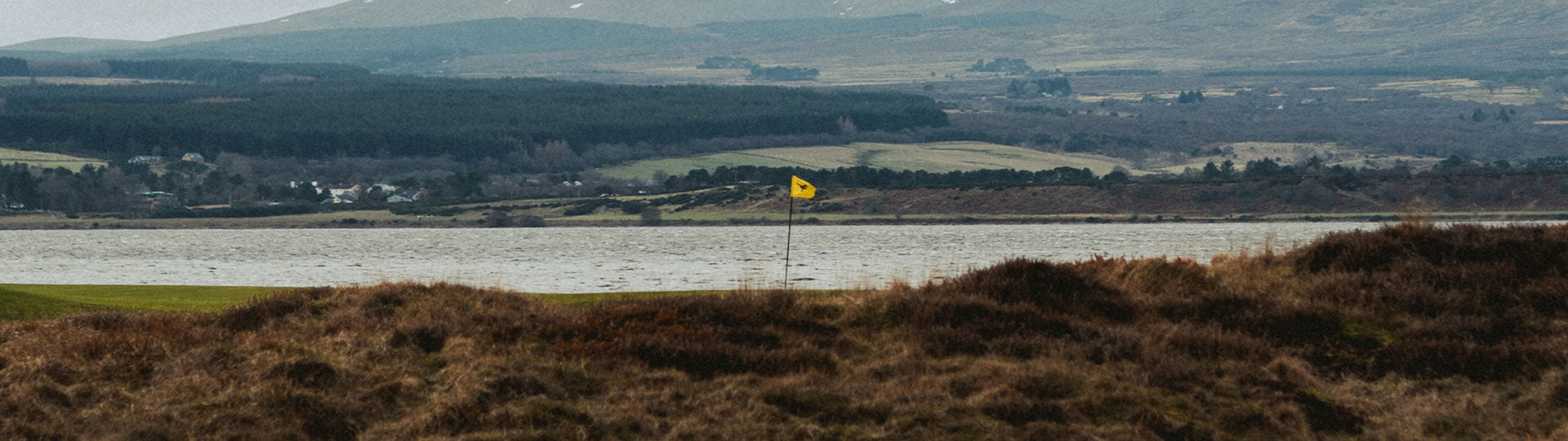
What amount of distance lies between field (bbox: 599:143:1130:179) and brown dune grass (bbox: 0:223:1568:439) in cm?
10553

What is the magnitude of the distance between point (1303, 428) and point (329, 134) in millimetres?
144225

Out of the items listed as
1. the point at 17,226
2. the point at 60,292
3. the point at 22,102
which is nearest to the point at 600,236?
the point at 17,226

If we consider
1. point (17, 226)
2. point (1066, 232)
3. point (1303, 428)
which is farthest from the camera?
point (17, 226)

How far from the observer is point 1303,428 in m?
14.2

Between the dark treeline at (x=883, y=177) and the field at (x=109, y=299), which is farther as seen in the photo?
the dark treeline at (x=883, y=177)

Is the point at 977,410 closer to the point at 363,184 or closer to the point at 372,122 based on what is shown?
the point at 363,184

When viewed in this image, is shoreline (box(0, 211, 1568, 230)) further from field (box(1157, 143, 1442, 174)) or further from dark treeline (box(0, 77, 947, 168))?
dark treeline (box(0, 77, 947, 168))

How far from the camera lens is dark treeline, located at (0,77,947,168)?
483 feet

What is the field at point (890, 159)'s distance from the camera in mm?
128250

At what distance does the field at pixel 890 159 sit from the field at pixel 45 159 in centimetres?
4395

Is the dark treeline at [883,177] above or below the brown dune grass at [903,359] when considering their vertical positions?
below

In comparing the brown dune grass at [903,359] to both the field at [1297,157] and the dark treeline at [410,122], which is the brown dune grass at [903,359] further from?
the dark treeline at [410,122]

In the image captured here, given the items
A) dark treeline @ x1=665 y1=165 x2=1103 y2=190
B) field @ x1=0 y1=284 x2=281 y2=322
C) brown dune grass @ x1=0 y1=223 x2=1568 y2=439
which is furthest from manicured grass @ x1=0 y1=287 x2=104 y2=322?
dark treeline @ x1=665 y1=165 x2=1103 y2=190

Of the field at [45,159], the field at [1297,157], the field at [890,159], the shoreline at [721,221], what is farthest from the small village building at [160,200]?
the field at [1297,157]
